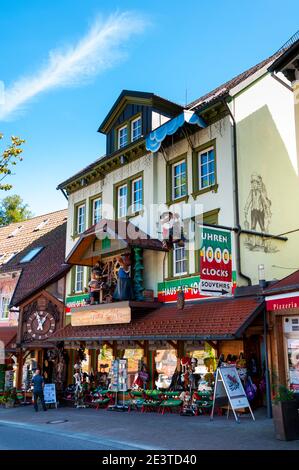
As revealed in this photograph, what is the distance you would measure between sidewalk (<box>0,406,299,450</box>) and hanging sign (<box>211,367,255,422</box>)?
0.42 m

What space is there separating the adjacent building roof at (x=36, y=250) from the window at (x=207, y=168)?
30.9 feet

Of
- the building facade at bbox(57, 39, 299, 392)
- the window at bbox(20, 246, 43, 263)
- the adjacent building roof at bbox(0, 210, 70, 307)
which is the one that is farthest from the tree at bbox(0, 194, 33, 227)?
the building facade at bbox(57, 39, 299, 392)

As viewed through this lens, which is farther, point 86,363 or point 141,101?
point 86,363

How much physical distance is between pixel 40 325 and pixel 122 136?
31.1 ft

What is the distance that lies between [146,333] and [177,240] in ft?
11.4

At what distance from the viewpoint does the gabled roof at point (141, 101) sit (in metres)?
20.2

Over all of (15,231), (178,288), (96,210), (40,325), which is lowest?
(40,325)

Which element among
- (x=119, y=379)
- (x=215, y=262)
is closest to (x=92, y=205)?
(x=119, y=379)

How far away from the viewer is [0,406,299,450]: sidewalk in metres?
9.85

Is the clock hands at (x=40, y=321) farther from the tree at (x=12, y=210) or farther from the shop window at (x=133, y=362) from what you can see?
the tree at (x=12, y=210)

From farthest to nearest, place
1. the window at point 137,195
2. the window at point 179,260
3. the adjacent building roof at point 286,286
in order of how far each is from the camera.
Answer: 1. the window at point 137,195
2. the window at point 179,260
3. the adjacent building roof at point 286,286

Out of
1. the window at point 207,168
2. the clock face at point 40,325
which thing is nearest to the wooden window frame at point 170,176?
the window at point 207,168

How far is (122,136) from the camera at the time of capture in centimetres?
2223

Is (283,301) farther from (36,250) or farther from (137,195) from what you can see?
(36,250)
